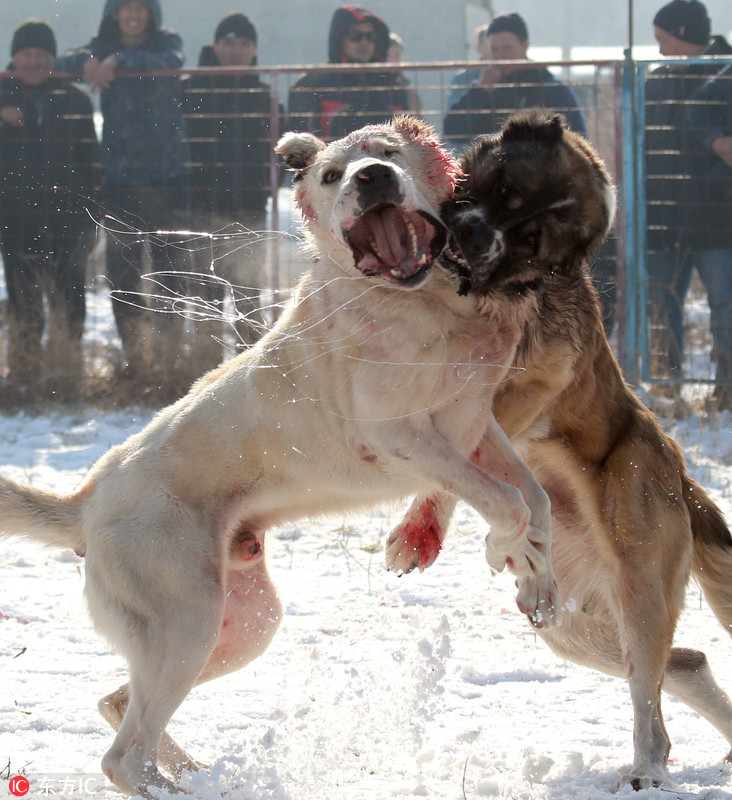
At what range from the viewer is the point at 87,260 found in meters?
5.65

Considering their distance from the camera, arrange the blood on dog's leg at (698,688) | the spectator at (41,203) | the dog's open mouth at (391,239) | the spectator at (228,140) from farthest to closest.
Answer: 1. the spectator at (228,140)
2. the spectator at (41,203)
3. the blood on dog's leg at (698,688)
4. the dog's open mouth at (391,239)

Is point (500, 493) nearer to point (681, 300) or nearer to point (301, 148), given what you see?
point (301, 148)

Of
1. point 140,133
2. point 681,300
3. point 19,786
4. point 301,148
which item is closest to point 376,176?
point 301,148

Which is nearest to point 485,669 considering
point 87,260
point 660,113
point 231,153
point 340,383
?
point 340,383

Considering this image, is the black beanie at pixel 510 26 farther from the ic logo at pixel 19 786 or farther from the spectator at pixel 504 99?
the ic logo at pixel 19 786

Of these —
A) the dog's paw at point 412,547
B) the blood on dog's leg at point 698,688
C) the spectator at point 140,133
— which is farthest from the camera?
the spectator at point 140,133

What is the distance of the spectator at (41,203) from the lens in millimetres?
5895

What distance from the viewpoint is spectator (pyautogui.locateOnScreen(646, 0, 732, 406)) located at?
772 centimetres

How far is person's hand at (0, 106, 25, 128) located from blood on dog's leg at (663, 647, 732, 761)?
586cm

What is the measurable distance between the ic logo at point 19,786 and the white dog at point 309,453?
0.83 feet

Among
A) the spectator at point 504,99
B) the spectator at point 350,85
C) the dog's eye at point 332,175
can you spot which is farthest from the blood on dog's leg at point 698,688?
the spectator at point 504,99

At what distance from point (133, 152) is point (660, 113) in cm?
416

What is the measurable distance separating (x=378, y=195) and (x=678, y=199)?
214 inches

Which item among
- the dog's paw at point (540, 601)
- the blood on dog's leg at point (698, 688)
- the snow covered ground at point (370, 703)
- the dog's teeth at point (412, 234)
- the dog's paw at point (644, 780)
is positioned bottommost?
the snow covered ground at point (370, 703)
